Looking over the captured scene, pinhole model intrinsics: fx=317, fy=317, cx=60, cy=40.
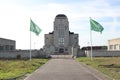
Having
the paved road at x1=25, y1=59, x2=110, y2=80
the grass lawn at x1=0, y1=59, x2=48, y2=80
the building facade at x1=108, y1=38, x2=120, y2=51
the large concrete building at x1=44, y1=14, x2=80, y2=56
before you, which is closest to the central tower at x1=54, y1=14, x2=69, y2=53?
the large concrete building at x1=44, y1=14, x2=80, y2=56

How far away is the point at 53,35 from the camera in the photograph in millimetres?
144625

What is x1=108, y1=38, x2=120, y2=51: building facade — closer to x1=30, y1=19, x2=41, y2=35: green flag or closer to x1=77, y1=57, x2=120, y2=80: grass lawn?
x1=30, y1=19, x2=41, y2=35: green flag

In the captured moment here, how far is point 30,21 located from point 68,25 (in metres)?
85.6

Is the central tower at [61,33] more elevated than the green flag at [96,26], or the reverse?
the central tower at [61,33]

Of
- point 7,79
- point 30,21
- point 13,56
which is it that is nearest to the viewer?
point 7,79

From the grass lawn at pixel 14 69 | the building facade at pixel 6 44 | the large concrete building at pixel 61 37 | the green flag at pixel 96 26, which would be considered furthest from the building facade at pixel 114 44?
the grass lawn at pixel 14 69

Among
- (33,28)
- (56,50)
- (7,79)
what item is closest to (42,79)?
(7,79)

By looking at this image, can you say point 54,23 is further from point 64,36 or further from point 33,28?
point 33,28

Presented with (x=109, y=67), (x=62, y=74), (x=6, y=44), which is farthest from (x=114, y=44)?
(x=62, y=74)

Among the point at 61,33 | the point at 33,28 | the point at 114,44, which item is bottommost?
the point at 114,44

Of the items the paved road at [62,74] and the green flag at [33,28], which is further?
the green flag at [33,28]

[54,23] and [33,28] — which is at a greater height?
[54,23]

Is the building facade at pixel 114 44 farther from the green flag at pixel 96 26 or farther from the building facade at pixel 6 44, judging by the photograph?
the green flag at pixel 96 26

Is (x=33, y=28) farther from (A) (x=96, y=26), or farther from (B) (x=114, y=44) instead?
(B) (x=114, y=44)
